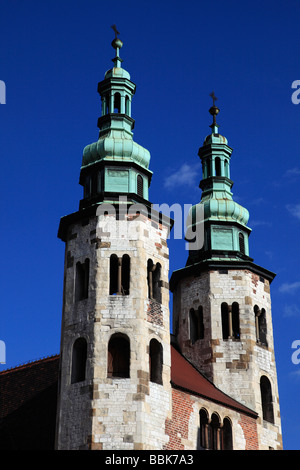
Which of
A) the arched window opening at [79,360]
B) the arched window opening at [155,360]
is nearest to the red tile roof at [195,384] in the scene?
the arched window opening at [155,360]

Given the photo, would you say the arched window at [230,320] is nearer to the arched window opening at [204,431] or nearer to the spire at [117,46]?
the arched window opening at [204,431]

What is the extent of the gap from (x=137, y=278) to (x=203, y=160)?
45.8 feet

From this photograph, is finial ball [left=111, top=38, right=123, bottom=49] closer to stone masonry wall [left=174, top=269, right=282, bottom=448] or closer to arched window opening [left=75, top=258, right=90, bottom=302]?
stone masonry wall [left=174, top=269, right=282, bottom=448]

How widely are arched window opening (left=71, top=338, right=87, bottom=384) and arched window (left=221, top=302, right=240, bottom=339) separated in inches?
363

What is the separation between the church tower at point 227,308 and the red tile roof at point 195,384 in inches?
19.2

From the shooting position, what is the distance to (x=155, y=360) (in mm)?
34344

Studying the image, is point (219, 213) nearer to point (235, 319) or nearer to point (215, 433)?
point (235, 319)

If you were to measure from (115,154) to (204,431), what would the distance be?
12368mm

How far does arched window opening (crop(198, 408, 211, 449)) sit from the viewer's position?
35.2 meters

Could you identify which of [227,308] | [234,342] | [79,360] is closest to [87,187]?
[79,360]

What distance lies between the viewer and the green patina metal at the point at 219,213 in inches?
1693

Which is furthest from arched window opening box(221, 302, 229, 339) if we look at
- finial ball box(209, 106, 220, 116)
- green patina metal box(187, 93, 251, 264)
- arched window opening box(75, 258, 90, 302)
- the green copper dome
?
finial ball box(209, 106, 220, 116)
